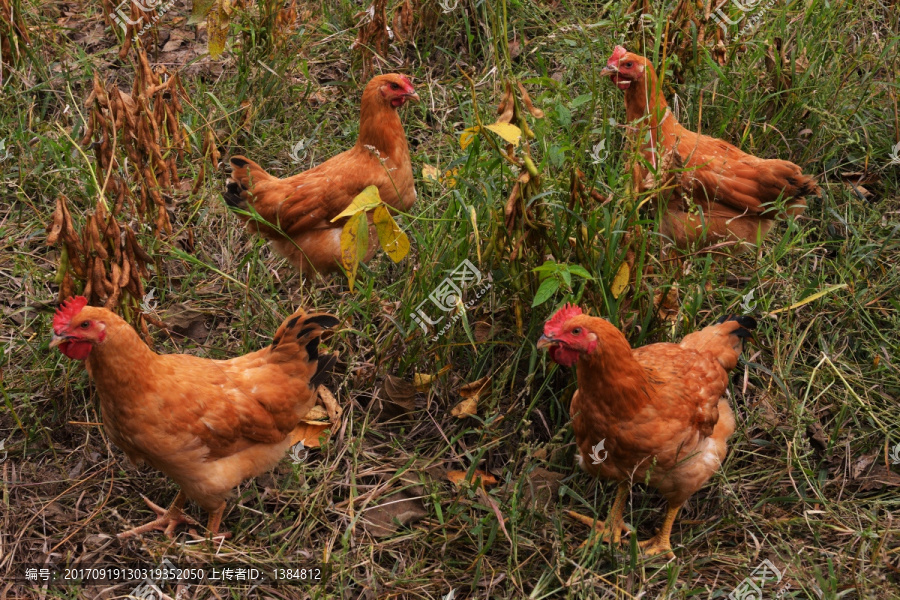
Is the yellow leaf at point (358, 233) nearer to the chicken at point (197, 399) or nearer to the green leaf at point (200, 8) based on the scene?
the chicken at point (197, 399)

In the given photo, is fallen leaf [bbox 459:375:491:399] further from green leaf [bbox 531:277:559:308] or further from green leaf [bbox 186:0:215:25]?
green leaf [bbox 186:0:215:25]

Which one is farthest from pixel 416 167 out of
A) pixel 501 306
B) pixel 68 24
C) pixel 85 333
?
pixel 68 24

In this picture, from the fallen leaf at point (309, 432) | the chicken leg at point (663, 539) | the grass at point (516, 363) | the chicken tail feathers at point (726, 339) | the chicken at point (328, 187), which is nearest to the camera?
the grass at point (516, 363)

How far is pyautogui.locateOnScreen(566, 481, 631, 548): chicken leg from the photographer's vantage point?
135 inches

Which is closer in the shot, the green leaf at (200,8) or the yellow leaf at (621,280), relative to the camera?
the yellow leaf at (621,280)

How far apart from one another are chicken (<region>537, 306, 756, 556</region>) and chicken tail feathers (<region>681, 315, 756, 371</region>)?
0.04 ft

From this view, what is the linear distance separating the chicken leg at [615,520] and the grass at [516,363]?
0.07m

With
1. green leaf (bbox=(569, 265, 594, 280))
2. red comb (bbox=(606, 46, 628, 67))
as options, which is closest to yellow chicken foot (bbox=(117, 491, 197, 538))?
green leaf (bbox=(569, 265, 594, 280))

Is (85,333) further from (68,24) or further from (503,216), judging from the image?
(68,24)

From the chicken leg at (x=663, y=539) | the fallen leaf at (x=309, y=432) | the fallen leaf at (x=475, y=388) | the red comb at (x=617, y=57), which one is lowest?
the chicken leg at (x=663, y=539)

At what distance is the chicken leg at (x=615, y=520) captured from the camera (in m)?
3.44

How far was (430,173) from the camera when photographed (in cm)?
488

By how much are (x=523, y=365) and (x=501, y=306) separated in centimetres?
32

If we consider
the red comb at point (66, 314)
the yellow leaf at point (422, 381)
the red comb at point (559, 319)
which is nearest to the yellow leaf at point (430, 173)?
the yellow leaf at point (422, 381)
